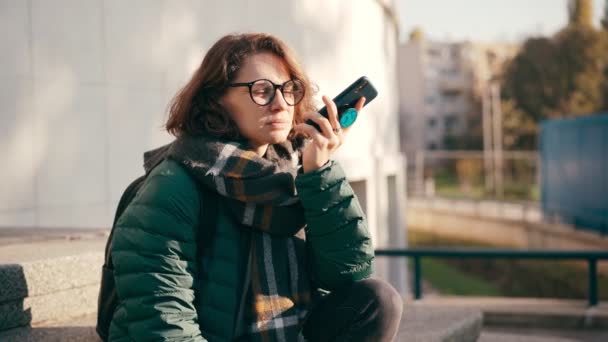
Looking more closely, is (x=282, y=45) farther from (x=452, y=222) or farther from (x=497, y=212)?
(x=452, y=222)

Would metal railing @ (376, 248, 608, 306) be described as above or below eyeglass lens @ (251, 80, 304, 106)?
below

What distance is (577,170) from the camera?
62.6 feet

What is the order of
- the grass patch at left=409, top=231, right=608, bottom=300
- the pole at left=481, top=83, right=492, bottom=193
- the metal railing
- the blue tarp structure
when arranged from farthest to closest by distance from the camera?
the pole at left=481, top=83, right=492, bottom=193, the blue tarp structure, the grass patch at left=409, top=231, right=608, bottom=300, the metal railing

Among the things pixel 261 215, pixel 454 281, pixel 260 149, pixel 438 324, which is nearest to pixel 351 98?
pixel 260 149

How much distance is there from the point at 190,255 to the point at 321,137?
52 cm

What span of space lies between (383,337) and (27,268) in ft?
4.44

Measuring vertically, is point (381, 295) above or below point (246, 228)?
below

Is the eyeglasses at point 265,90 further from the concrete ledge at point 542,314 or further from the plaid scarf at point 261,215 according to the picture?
the concrete ledge at point 542,314

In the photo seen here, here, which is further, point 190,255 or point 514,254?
point 514,254

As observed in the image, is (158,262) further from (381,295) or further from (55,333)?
(55,333)

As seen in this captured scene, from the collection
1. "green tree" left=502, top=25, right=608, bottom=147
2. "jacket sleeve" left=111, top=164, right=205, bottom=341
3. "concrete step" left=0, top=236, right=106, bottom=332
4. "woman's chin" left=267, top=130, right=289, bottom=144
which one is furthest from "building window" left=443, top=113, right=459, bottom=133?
"jacket sleeve" left=111, top=164, right=205, bottom=341

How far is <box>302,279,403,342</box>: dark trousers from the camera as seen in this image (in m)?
2.32

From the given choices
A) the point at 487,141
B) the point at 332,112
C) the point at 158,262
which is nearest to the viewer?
the point at 158,262

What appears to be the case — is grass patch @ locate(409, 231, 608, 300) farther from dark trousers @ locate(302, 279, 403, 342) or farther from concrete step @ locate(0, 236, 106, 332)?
dark trousers @ locate(302, 279, 403, 342)
